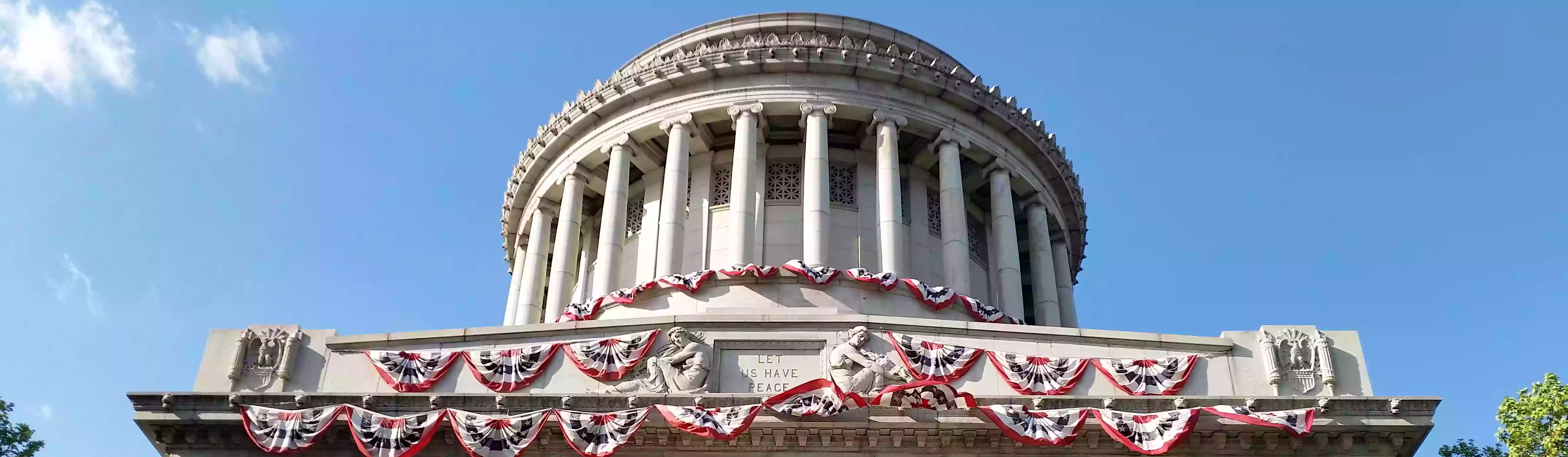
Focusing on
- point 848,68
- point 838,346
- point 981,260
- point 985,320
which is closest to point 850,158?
point 848,68

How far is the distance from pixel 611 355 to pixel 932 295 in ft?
35.8

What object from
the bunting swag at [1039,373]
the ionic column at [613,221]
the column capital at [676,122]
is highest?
the column capital at [676,122]

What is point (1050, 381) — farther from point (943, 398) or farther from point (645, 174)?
point (645, 174)

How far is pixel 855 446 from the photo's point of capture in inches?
860

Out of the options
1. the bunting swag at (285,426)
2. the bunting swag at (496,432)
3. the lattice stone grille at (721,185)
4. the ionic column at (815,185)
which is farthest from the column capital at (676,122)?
the bunting swag at (285,426)

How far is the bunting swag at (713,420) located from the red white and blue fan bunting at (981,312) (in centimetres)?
1194

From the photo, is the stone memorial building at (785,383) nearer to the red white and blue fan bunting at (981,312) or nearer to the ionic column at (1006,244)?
the red white and blue fan bunting at (981,312)

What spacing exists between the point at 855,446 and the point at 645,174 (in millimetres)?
20975

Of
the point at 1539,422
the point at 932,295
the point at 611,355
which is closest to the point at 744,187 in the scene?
the point at 932,295

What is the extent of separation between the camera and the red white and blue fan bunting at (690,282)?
107ft

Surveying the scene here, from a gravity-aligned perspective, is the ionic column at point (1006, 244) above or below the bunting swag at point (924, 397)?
above

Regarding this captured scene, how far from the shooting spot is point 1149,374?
78.1 ft

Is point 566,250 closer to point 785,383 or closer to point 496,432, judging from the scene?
point 785,383

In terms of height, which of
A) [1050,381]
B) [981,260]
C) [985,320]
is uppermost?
[981,260]
